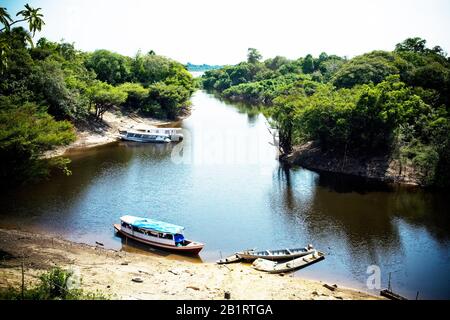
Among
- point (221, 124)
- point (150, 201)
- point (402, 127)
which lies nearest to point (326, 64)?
point (221, 124)

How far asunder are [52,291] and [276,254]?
1846 cm

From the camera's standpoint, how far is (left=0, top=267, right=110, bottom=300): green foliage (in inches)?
772

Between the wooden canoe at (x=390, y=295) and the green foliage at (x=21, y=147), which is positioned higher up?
the green foliage at (x=21, y=147)

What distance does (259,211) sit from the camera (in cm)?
4384

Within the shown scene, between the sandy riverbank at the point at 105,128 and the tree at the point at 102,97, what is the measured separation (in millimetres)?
2466

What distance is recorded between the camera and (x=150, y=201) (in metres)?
45.7

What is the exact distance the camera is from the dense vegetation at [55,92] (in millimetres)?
32062

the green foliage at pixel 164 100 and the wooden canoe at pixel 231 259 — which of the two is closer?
the wooden canoe at pixel 231 259

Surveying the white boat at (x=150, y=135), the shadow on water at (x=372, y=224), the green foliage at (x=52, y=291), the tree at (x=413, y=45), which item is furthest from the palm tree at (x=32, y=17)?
the tree at (x=413, y=45)

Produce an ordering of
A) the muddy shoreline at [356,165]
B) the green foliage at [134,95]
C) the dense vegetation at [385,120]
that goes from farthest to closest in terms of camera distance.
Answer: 1. the green foliage at [134,95]
2. the muddy shoreline at [356,165]
3. the dense vegetation at [385,120]

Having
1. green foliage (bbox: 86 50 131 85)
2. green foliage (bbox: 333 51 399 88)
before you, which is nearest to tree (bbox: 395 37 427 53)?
green foliage (bbox: 333 51 399 88)

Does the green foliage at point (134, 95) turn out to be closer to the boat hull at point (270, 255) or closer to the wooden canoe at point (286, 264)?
the boat hull at point (270, 255)

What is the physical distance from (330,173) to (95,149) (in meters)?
37.8

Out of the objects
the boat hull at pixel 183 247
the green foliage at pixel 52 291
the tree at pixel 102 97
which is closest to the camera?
the green foliage at pixel 52 291
